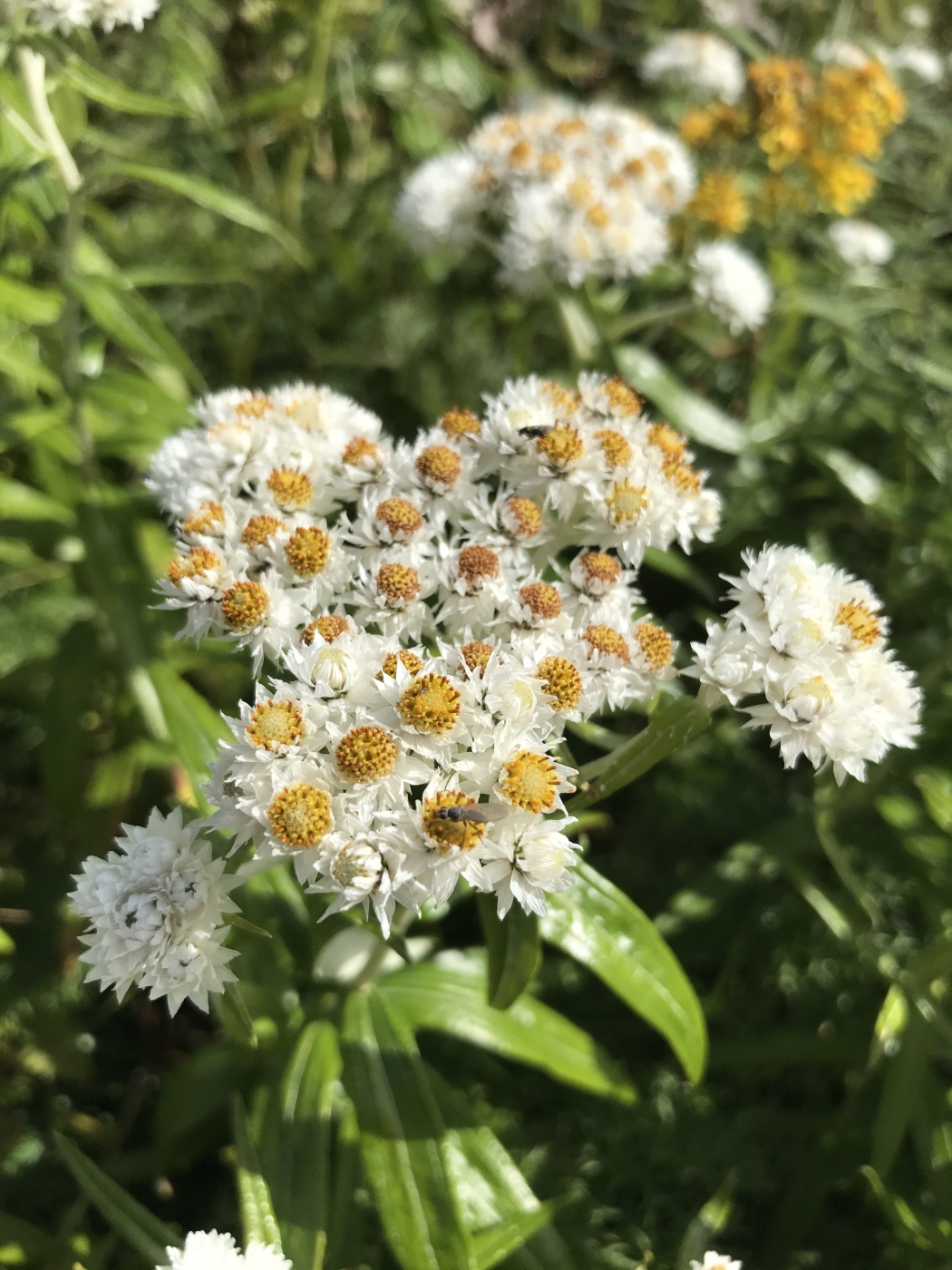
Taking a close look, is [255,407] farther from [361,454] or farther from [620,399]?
[620,399]

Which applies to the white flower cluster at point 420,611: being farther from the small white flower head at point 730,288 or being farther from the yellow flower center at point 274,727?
Result: the small white flower head at point 730,288

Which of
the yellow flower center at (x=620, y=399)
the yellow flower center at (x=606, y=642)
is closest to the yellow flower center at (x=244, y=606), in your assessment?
the yellow flower center at (x=606, y=642)

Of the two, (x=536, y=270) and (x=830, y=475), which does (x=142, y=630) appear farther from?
(x=830, y=475)

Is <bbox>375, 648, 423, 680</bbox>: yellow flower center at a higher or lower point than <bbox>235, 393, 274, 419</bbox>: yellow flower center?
lower

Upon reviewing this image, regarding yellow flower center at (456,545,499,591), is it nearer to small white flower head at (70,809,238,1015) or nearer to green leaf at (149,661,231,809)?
small white flower head at (70,809,238,1015)

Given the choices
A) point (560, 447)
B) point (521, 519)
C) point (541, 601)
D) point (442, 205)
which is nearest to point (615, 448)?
point (560, 447)

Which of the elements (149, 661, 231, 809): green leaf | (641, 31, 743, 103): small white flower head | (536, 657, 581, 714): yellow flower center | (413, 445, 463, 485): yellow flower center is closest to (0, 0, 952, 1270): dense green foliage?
(149, 661, 231, 809): green leaf
